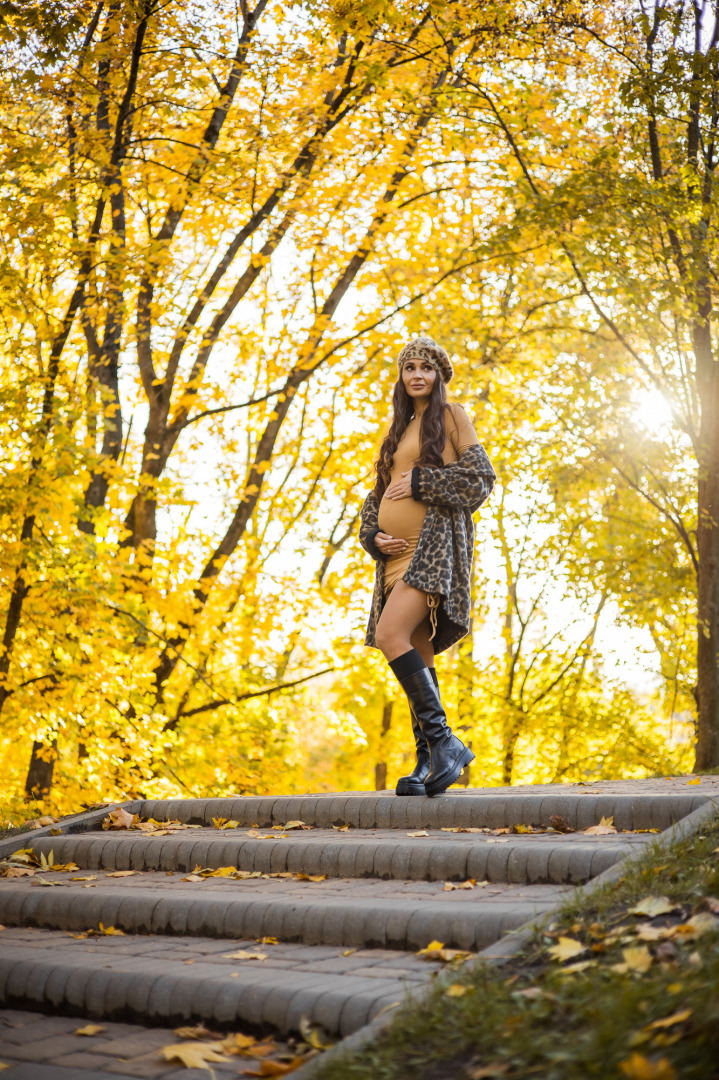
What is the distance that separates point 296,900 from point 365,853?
0.59m

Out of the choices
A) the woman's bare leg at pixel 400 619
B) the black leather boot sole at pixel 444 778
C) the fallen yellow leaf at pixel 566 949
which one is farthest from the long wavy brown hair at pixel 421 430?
the fallen yellow leaf at pixel 566 949

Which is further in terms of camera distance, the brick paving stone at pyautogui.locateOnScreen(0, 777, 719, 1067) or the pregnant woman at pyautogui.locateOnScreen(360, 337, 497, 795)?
the pregnant woman at pyautogui.locateOnScreen(360, 337, 497, 795)

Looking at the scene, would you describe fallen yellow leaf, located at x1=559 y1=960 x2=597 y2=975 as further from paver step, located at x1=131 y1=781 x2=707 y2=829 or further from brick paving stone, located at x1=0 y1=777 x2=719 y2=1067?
paver step, located at x1=131 y1=781 x2=707 y2=829

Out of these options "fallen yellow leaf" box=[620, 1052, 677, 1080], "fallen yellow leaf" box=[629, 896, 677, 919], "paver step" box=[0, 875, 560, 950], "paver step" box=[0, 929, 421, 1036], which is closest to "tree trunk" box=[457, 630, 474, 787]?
"paver step" box=[0, 875, 560, 950]

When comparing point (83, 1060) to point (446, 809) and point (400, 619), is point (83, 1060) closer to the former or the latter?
point (446, 809)

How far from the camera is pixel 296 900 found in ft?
11.2

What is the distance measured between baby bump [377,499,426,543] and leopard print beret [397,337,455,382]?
782 millimetres

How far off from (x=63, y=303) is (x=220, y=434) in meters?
2.43

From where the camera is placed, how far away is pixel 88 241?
8.18 metres

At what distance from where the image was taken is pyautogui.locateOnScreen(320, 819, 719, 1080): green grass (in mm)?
1726

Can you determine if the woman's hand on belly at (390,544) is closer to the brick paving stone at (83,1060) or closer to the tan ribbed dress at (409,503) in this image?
the tan ribbed dress at (409,503)

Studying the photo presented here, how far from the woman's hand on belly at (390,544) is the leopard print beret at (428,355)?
98cm

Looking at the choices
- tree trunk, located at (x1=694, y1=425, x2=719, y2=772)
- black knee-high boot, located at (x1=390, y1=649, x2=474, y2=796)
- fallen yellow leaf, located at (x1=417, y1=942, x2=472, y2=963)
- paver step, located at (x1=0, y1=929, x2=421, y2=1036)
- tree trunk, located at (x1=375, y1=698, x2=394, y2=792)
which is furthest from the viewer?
tree trunk, located at (x1=375, y1=698, x2=394, y2=792)

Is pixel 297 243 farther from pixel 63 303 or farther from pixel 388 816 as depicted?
A: pixel 388 816
